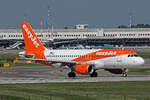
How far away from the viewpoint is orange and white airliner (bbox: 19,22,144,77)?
66062mm

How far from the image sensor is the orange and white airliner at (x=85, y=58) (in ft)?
217

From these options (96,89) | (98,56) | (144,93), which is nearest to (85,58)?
(98,56)

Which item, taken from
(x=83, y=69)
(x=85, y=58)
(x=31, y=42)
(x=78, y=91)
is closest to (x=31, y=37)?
(x=31, y=42)

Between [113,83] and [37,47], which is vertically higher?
[37,47]

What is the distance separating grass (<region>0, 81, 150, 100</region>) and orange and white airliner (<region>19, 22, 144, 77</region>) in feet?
29.5

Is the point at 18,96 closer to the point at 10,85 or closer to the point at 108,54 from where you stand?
the point at 10,85

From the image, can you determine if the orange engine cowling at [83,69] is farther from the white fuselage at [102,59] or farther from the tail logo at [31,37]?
the tail logo at [31,37]

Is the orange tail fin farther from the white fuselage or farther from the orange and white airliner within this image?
the white fuselage

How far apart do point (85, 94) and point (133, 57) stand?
22223 mm

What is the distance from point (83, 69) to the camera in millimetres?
65312

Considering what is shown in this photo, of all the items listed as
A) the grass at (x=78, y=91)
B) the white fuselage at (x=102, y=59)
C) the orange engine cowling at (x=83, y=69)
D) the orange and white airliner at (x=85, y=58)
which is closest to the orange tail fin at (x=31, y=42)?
the orange and white airliner at (x=85, y=58)

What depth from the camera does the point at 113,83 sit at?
56938mm

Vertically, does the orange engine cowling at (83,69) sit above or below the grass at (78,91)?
above

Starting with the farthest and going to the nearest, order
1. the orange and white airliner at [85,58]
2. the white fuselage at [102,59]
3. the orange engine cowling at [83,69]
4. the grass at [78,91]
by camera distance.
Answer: the orange and white airliner at [85,58], the white fuselage at [102,59], the orange engine cowling at [83,69], the grass at [78,91]
